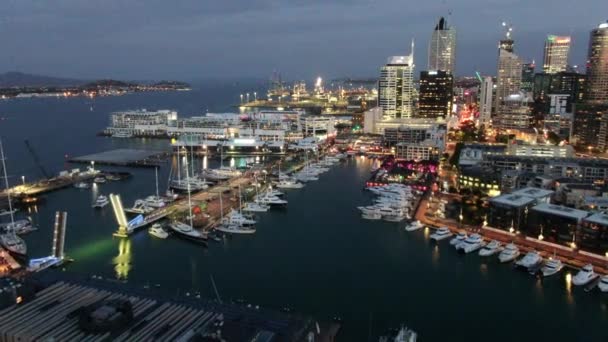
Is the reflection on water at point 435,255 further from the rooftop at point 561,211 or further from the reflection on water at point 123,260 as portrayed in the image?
the reflection on water at point 123,260

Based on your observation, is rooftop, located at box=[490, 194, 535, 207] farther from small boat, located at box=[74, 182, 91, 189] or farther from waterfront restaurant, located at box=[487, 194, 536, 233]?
small boat, located at box=[74, 182, 91, 189]

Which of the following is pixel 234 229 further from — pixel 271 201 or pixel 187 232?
pixel 271 201

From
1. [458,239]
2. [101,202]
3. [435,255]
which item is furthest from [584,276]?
[101,202]

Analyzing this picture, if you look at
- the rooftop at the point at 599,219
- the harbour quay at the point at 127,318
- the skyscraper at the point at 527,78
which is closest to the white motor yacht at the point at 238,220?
the harbour quay at the point at 127,318

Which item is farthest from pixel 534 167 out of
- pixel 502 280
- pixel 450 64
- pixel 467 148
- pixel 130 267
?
pixel 450 64

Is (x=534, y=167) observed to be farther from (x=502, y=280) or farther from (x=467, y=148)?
(x=502, y=280)

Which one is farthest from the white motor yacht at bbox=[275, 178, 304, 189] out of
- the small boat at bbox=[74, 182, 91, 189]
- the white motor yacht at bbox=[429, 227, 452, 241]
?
the small boat at bbox=[74, 182, 91, 189]
